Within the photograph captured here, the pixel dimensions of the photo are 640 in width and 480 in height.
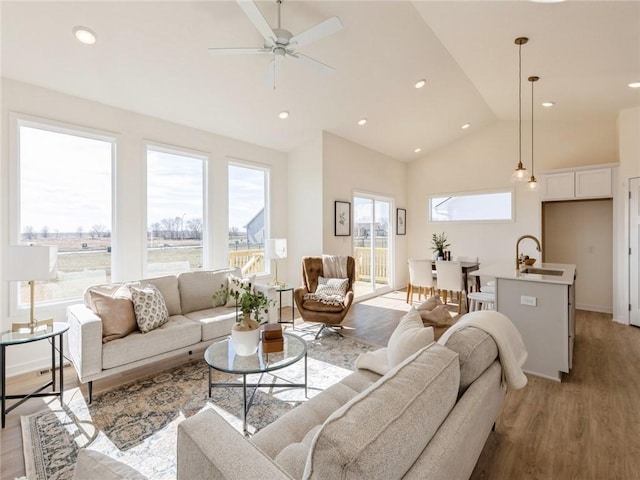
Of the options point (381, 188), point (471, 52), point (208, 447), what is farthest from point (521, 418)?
point (381, 188)

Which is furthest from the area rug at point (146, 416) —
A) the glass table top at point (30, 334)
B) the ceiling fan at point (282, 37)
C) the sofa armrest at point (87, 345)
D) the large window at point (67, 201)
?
the ceiling fan at point (282, 37)

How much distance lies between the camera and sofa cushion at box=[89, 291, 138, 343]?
269cm

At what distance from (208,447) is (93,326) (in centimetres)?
221

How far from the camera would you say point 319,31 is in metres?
2.36

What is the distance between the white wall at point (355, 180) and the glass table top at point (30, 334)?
3512 mm

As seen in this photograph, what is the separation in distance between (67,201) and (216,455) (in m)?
3.63

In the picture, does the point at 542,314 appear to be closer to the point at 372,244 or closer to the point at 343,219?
the point at 343,219

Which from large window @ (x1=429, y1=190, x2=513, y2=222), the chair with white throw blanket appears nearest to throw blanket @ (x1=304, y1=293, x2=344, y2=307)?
the chair with white throw blanket

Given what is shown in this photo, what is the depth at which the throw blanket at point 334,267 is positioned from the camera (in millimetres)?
4383

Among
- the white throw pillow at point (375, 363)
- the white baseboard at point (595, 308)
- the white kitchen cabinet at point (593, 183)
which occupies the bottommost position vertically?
the white baseboard at point (595, 308)

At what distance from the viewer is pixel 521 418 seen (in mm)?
2289

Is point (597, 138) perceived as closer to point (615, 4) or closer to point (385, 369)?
point (615, 4)

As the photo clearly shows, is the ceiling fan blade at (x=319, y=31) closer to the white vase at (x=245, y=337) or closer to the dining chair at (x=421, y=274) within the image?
the white vase at (x=245, y=337)

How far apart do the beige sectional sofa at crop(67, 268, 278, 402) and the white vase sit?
0.91m
